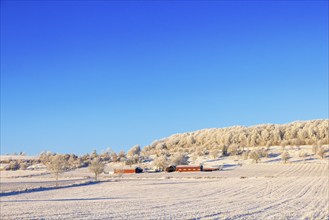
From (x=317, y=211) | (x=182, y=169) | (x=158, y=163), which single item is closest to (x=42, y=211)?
(x=317, y=211)

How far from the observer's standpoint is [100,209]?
2873cm

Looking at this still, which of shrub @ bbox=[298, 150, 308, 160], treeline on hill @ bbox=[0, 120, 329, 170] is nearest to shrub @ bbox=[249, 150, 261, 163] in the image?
treeline on hill @ bbox=[0, 120, 329, 170]

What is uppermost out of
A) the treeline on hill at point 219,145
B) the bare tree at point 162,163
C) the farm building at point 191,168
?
the treeline on hill at point 219,145

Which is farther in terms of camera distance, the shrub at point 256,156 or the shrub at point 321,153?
the shrub at point 256,156

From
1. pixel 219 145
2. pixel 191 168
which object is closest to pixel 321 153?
pixel 191 168

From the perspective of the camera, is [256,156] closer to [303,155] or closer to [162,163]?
[303,155]

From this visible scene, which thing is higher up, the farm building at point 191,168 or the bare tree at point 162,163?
the bare tree at point 162,163

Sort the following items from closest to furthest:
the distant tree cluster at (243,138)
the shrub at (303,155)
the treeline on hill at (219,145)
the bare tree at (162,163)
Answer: the bare tree at (162,163)
the shrub at (303,155)
the treeline on hill at (219,145)
the distant tree cluster at (243,138)

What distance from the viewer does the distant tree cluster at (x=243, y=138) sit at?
5660 inches

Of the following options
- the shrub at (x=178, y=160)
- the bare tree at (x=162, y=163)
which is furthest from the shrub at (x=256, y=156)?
the bare tree at (x=162, y=163)

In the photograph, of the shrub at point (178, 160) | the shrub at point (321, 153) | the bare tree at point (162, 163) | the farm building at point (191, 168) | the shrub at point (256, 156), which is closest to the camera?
the farm building at point (191, 168)

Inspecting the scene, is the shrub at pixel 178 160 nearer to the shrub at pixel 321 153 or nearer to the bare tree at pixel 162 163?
the bare tree at pixel 162 163

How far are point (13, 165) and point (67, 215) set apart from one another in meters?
120

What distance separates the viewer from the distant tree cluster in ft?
472
